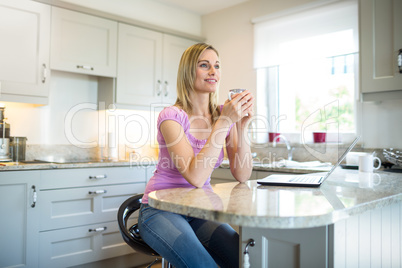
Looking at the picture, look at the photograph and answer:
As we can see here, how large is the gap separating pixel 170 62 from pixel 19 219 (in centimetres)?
205

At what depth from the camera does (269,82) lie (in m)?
3.73

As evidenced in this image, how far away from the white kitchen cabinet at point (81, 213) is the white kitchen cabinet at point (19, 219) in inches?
2.3

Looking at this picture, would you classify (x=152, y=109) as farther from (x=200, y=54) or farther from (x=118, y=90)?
(x=200, y=54)

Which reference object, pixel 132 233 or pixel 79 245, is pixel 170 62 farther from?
pixel 132 233

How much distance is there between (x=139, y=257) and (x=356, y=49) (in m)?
2.51

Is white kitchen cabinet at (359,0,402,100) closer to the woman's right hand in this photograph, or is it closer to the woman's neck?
the woman's neck

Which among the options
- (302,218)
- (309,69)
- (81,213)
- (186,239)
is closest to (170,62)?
(309,69)

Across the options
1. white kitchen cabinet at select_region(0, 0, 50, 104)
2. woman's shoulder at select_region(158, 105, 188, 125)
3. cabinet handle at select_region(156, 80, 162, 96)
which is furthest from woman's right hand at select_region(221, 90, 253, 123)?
cabinet handle at select_region(156, 80, 162, 96)

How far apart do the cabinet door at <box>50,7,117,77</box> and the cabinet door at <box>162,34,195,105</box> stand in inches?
23.0

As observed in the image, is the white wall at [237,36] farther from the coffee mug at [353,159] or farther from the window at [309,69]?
the coffee mug at [353,159]

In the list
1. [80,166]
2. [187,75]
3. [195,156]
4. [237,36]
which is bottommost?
[80,166]

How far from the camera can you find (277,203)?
965 millimetres

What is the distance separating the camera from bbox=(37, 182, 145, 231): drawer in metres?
2.66

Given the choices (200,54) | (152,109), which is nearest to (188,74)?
(200,54)
